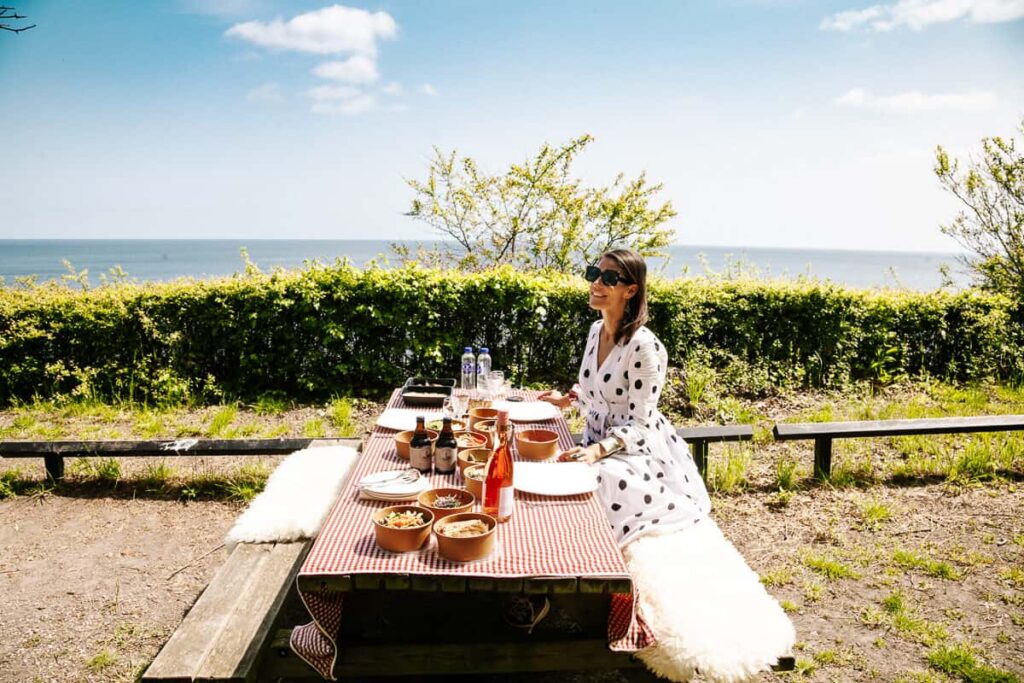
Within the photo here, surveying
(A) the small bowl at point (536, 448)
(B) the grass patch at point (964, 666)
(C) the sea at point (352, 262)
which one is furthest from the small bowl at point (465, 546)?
(C) the sea at point (352, 262)

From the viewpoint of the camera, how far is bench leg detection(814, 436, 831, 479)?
538 cm

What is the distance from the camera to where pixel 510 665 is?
2.36 meters

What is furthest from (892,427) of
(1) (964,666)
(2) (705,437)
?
(1) (964,666)

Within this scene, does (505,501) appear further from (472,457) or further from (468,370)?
(468,370)

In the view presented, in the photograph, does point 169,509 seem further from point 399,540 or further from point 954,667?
point 954,667

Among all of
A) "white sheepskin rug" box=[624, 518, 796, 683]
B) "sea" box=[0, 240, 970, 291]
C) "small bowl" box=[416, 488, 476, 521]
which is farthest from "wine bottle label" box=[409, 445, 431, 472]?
"sea" box=[0, 240, 970, 291]

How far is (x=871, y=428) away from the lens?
17.3 ft

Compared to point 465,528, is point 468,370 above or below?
above

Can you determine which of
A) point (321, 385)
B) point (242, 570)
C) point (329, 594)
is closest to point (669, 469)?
point (329, 594)

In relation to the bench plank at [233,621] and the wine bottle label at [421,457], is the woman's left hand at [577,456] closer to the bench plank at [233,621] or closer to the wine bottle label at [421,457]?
the wine bottle label at [421,457]

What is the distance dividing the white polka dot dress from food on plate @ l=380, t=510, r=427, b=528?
1.24 m

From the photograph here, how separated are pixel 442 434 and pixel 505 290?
484 cm

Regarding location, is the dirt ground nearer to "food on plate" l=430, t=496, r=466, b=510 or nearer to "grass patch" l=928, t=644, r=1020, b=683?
"grass patch" l=928, t=644, r=1020, b=683

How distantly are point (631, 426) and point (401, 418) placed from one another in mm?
1338
